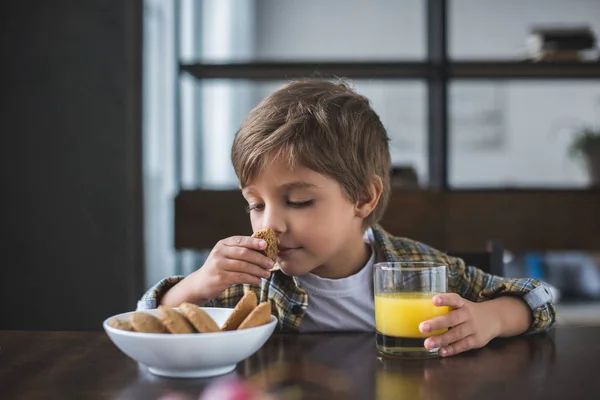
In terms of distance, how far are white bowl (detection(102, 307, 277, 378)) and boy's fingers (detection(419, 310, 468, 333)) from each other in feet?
0.73

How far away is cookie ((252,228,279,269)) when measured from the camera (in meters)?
1.08

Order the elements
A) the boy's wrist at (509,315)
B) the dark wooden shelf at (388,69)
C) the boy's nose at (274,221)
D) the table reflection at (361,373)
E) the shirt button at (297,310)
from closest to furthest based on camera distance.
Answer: the table reflection at (361,373) < the boy's wrist at (509,315) < the boy's nose at (274,221) < the shirt button at (297,310) < the dark wooden shelf at (388,69)

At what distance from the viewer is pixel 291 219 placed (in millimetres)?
1165

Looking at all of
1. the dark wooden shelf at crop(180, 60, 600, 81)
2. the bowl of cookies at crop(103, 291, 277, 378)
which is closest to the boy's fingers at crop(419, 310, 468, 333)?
the bowl of cookies at crop(103, 291, 277, 378)

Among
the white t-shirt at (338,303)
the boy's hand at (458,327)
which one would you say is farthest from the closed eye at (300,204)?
the boy's hand at (458,327)

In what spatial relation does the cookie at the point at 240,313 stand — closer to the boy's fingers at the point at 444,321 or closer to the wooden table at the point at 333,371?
the wooden table at the point at 333,371

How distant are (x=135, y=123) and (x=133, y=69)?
20cm

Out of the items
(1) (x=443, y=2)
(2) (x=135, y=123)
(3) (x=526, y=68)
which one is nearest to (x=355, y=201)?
(2) (x=135, y=123)

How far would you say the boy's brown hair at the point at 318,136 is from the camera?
1.21 metres

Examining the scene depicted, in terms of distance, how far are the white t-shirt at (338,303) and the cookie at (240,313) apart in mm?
466

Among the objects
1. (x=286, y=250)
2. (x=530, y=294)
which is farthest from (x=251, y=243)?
(x=530, y=294)

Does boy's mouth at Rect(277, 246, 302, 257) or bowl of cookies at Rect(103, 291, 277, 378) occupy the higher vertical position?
boy's mouth at Rect(277, 246, 302, 257)

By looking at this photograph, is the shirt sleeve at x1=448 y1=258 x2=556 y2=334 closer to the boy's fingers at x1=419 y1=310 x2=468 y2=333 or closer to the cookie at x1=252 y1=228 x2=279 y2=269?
the boy's fingers at x1=419 y1=310 x2=468 y2=333

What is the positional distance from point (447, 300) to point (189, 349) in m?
0.36
